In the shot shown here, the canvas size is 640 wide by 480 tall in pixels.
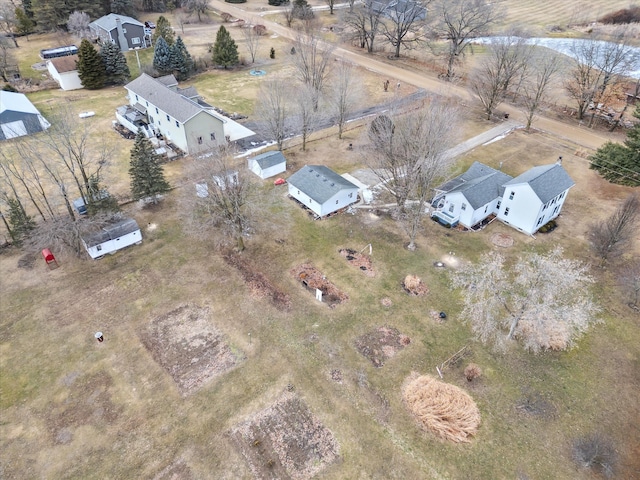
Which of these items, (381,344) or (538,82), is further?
(538,82)

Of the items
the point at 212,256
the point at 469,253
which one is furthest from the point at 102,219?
the point at 469,253

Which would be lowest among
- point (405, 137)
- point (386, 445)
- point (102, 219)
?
point (386, 445)

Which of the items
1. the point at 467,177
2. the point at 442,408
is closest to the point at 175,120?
the point at 467,177

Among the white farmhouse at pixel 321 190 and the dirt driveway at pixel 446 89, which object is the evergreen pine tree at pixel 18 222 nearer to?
the white farmhouse at pixel 321 190

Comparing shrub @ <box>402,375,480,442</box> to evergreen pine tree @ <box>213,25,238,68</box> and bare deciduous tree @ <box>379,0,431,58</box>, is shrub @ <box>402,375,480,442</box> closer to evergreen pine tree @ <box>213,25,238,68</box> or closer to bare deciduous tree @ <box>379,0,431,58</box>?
evergreen pine tree @ <box>213,25,238,68</box>

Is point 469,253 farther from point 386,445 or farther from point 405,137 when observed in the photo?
point 386,445

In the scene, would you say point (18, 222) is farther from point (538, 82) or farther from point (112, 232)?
point (538, 82)
